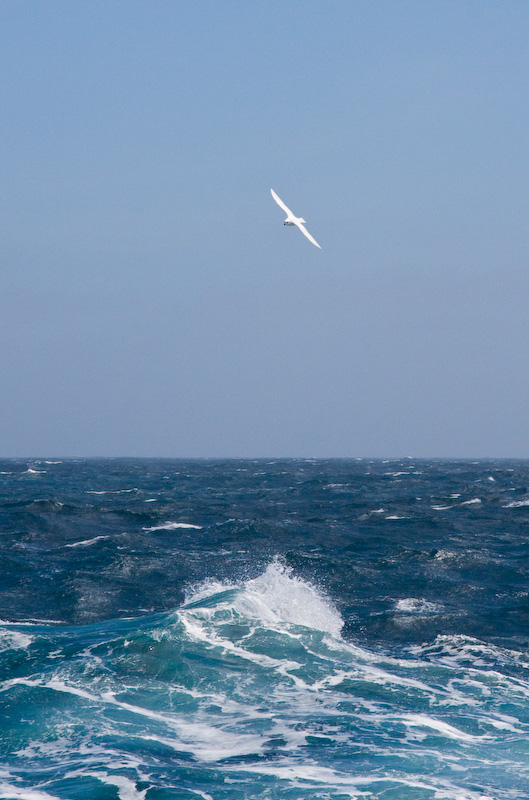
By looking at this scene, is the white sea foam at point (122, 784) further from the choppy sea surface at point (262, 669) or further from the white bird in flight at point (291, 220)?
the white bird in flight at point (291, 220)

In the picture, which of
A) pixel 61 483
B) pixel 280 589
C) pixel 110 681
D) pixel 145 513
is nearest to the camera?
pixel 110 681

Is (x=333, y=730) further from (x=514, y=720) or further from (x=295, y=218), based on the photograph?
(x=295, y=218)

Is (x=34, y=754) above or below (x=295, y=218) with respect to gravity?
below

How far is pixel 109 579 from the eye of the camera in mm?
24359

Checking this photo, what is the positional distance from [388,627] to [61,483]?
55.1 m

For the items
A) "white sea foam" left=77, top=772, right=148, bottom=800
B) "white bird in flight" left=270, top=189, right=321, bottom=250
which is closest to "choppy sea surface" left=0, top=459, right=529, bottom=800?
"white sea foam" left=77, top=772, right=148, bottom=800

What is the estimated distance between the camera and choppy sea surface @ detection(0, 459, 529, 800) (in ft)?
35.8

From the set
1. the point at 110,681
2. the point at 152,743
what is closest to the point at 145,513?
the point at 110,681

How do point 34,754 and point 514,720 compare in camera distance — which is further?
point 514,720

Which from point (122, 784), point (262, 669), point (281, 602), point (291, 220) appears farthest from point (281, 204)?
point (122, 784)

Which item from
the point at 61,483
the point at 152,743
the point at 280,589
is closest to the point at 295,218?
the point at 280,589

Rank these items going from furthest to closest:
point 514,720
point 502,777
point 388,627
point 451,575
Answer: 1. point 451,575
2. point 388,627
3. point 514,720
4. point 502,777

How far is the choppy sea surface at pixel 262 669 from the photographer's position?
35.8ft

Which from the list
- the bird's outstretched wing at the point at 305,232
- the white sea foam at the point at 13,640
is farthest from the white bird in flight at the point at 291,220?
the white sea foam at the point at 13,640
